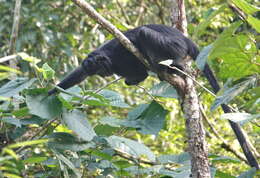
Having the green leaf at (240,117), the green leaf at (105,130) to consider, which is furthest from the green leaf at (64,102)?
the green leaf at (240,117)

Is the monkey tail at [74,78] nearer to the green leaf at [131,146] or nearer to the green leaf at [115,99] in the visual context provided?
the green leaf at [115,99]

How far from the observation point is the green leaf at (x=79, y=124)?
2426 mm

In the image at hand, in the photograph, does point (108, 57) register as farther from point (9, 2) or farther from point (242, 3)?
point (242, 3)

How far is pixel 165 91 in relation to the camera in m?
3.15

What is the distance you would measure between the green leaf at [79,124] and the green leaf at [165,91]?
2.32 ft

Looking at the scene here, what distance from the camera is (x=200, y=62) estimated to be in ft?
6.60

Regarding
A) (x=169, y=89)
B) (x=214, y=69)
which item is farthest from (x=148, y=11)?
(x=169, y=89)

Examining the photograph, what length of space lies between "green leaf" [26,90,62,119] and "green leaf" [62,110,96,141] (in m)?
0.09

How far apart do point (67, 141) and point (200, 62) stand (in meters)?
0.99

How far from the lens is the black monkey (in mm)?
4215

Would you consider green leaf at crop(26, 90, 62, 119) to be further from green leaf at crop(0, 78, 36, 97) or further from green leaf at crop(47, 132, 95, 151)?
green leaf at crop(47, 132, 95, 151)

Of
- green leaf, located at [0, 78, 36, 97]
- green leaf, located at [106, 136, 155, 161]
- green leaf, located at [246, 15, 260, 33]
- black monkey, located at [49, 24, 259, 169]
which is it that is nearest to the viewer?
green leaf, located at [246, 15, 260, 33]

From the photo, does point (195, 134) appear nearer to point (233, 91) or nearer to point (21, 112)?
point (233, 91)

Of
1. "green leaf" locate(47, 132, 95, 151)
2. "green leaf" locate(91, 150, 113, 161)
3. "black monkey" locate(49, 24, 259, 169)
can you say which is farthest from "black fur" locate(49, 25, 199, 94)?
"green leaf" locate(47, 132, 95, 151)
